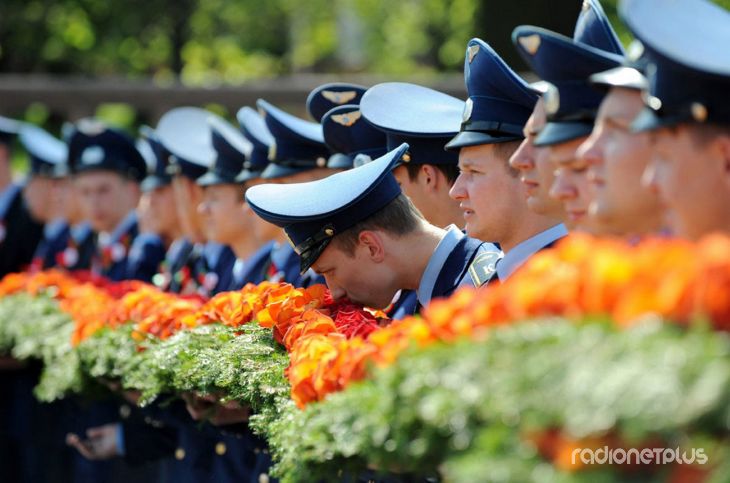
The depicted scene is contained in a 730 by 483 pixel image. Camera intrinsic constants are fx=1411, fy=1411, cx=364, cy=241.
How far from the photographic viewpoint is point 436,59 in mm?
29234

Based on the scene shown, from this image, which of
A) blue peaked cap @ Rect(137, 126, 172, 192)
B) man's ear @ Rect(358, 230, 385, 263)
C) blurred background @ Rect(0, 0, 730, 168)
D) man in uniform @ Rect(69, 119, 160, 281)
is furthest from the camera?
blurred background @ Rect(0, 0, 730, 168)

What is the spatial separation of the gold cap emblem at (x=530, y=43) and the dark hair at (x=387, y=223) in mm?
1010

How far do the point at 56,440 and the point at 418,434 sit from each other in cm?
608

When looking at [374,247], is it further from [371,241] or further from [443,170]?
[443,170]

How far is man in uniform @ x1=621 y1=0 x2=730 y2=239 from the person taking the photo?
9.64 ft

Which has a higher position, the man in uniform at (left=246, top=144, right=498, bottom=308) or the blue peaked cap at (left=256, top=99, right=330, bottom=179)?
the man in uniform at (left=246, top=144, right=498, bottom=308)

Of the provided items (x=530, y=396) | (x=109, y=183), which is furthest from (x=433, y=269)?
(x=109, y=183)

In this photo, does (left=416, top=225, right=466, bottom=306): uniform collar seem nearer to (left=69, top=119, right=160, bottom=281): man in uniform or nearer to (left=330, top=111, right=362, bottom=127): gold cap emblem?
(left=330, top=111, right=362, bottom=127): gold cap emblem

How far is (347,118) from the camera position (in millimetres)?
5762

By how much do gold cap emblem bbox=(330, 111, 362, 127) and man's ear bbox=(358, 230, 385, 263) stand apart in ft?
3.83

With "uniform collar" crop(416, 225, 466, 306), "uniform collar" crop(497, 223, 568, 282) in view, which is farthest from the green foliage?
"uniform collar" crop(416, 225, 466, 306)

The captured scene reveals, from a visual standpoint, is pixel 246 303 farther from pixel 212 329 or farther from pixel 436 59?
pixel 436 59

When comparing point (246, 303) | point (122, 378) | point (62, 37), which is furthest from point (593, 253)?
point (62, 37)

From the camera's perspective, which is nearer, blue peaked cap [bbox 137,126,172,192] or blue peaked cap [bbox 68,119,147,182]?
blue peaked cap [bbox 137,126,172,192]
